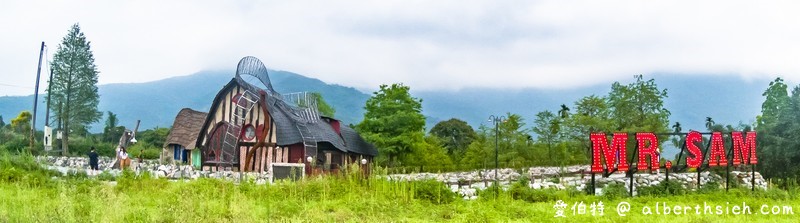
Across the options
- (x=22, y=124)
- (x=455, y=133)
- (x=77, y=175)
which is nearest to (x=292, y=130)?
(x=77, y=175)

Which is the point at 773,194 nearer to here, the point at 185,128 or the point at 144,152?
the point at 185,128

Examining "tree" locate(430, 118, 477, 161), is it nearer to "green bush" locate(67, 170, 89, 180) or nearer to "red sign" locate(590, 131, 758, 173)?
"red sign" locate(590, 131, 758, 173)

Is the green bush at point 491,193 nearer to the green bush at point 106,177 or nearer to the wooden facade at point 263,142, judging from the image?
the green bush at point 106,177

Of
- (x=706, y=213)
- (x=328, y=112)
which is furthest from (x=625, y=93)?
(x=706, y=213)

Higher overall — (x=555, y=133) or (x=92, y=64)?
(x=92, y=64)

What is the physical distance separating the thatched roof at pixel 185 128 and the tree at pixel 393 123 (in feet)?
34.1

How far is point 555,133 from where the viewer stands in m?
42.5

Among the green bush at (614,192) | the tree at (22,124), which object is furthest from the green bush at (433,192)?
the tree at (22,124)

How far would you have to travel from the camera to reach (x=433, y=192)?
13.5 metres

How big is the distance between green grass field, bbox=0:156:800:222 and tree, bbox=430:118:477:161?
118 ft

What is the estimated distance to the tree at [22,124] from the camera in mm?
53044

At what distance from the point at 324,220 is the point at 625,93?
33581 millimetres

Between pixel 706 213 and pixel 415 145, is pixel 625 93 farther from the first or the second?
pixel 706 213

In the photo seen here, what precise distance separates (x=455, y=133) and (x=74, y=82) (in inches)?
1110
